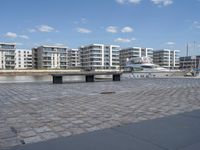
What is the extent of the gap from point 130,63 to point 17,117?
86.1 metres

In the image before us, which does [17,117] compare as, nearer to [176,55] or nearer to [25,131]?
[25,131]

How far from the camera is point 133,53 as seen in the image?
11775 cm

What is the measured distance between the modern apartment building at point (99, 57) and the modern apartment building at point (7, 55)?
114 feet

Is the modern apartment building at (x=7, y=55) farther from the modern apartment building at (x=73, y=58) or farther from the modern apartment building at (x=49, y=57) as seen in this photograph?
the modern apartment building at (x=73, y=58)

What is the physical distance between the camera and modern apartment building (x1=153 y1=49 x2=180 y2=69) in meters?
125

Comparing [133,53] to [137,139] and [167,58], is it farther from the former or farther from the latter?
[137,139]

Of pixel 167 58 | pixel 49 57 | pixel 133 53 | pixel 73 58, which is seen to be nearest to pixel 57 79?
pixel 49 57

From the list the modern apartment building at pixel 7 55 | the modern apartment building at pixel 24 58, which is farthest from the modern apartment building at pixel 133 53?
the modern apartment building at pixel 7 55

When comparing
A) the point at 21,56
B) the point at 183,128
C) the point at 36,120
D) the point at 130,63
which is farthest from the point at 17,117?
the point at 21,56

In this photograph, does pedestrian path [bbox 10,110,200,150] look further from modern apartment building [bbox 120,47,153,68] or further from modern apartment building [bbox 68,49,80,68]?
modern apartment building [bbox 68,49,80,68]

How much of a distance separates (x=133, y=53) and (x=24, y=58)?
2303 inches

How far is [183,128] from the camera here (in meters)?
4.04

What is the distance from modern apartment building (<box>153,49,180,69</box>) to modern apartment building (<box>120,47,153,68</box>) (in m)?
4.87

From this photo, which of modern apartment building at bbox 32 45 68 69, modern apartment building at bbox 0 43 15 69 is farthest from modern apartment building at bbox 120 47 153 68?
modern apartment building at bbox 0 43 15 69
